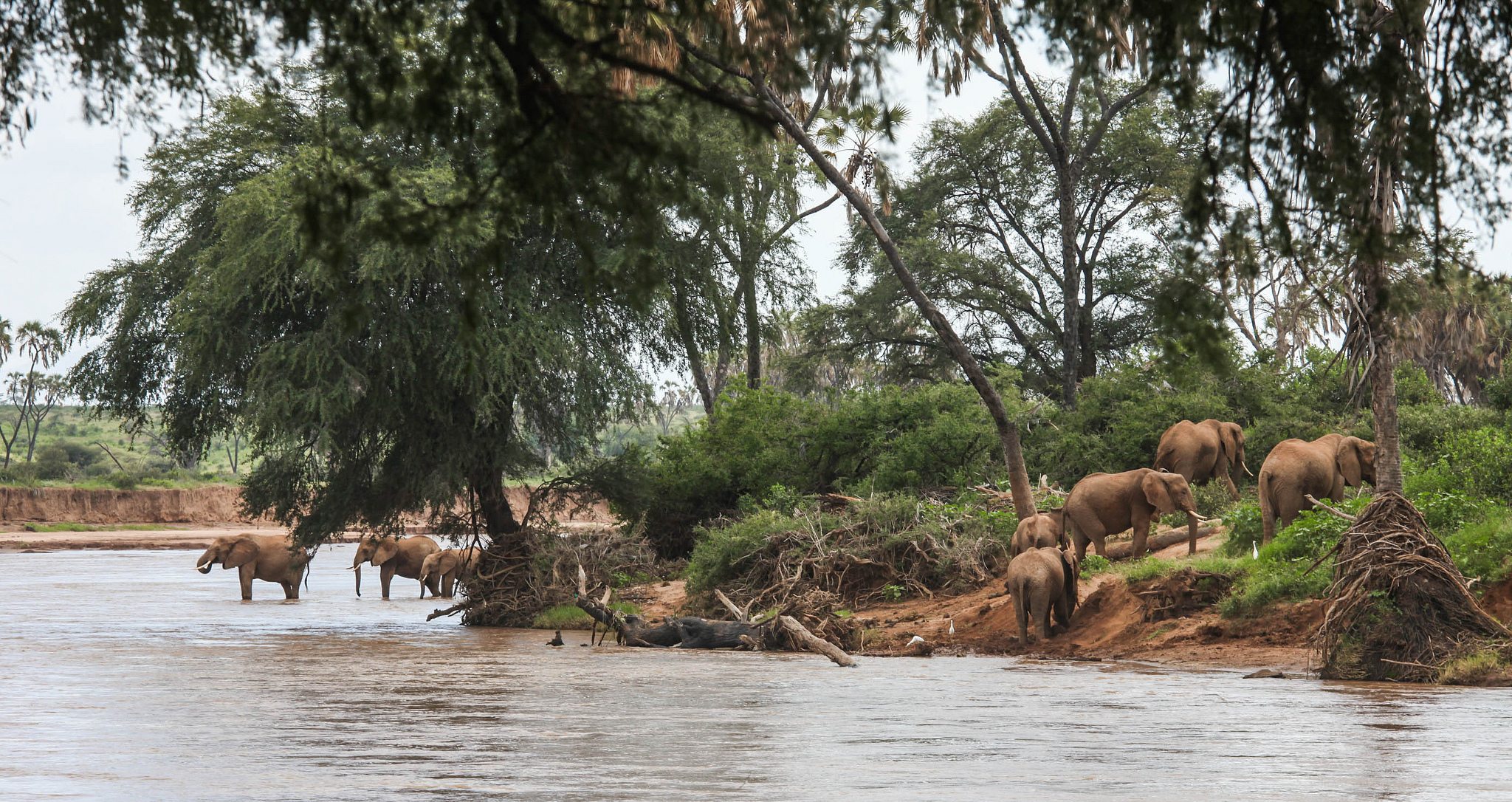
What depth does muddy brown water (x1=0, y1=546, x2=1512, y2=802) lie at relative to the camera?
9312mm

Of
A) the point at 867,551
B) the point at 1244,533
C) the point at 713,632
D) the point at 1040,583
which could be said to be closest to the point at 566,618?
the point at 713,632

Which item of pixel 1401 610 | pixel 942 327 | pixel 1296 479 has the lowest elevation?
pixel 1401 610

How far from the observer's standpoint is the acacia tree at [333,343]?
22.6 metres

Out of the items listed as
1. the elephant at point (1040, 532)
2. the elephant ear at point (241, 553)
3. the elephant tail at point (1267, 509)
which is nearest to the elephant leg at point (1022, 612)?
the elephant at point (1040, 532)

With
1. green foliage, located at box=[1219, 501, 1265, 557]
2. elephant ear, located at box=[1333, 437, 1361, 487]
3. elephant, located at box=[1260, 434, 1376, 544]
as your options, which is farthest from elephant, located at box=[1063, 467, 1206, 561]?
elephant ear, located at box=[1333, 437, 1361, 487]

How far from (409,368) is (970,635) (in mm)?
8807

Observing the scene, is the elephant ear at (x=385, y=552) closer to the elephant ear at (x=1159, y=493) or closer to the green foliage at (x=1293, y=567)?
the elephant ear at (x=1159, y=493)

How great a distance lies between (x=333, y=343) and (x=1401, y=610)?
48.1 feet

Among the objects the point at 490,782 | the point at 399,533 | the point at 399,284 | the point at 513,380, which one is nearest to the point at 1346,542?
the point at 490,782

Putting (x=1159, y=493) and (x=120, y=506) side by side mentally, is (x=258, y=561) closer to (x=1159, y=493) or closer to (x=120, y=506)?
(x=1159, y=493)

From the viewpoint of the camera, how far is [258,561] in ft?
110

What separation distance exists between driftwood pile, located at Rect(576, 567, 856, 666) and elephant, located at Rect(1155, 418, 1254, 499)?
691cm

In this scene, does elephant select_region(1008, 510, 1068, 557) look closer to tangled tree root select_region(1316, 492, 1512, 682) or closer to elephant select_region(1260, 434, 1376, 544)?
elephant select_region(1260, 434, 1376, 544)

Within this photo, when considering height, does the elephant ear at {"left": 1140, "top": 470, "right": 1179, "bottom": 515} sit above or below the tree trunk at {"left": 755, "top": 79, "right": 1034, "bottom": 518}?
below
